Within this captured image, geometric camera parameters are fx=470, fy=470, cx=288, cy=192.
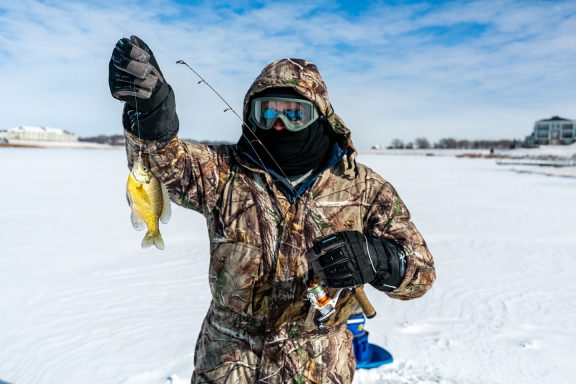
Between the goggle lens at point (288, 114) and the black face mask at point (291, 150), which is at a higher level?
the goggle lens at point (288, 114)

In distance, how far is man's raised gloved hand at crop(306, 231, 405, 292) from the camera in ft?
6.03

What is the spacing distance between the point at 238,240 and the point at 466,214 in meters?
11.5

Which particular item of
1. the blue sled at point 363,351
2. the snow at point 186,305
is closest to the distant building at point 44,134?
the snow at point 186,305

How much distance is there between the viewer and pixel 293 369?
2057 millimetres

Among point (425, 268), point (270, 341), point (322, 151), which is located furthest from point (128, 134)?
point (425, 268)

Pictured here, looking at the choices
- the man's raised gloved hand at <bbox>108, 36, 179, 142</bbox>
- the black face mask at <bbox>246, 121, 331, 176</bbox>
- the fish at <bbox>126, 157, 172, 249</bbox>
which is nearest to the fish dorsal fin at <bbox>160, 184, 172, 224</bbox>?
the fish at <bbox>126, 157, 172, 249</bbox>

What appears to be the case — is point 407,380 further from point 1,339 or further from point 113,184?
point 113,184

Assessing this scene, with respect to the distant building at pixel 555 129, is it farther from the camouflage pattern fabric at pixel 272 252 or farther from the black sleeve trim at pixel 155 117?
the black sleeve trim at pixel 155 117

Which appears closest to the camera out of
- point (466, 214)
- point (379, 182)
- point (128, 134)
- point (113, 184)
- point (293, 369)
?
point (128, 134)

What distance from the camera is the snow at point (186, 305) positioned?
4395 mm

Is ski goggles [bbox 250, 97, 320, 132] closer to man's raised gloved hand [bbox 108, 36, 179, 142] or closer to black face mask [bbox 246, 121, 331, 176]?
black face mask [bbox 246, 121, 331, 176]

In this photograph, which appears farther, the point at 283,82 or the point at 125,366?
the point at 125,366

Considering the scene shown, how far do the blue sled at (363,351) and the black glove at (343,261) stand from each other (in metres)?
2.37

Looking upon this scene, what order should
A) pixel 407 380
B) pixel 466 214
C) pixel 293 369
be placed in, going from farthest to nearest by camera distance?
pixel 466 214 → pixel 407 380 → pixel 293 369
